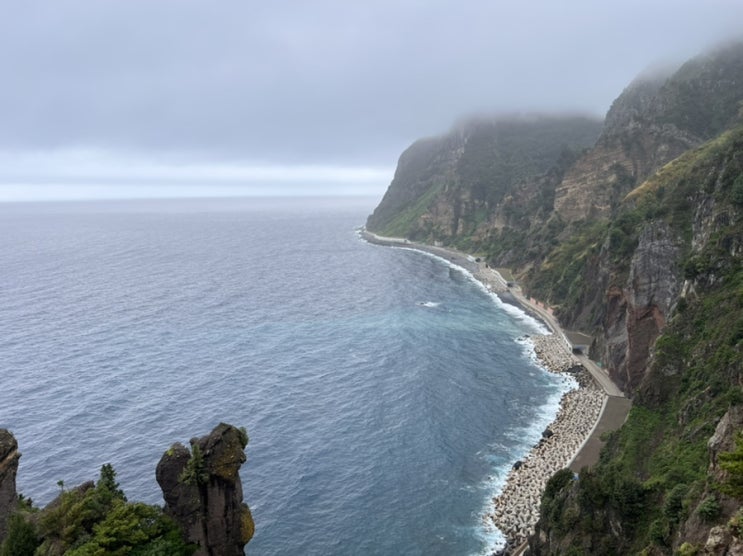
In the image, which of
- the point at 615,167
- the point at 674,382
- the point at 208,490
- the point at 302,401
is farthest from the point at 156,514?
the point at 615,167

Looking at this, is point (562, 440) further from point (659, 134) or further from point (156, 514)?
point (659, 134)

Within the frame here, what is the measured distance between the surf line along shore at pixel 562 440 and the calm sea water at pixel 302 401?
216 cm

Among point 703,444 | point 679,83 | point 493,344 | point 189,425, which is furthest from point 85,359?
point 679,83

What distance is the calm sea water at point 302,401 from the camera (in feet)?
211

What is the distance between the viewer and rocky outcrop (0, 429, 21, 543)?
38812 mm

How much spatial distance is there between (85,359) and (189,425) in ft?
129

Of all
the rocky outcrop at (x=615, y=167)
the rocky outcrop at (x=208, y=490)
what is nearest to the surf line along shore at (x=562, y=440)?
the rocky outcrop at (x=208, y=490)

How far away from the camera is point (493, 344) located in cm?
12119

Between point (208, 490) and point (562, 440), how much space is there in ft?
180

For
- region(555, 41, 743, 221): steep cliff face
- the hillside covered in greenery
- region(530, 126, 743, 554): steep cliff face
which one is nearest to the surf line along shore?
the hillside covered in greenery

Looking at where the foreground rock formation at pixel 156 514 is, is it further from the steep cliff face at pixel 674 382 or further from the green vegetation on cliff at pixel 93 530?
the steep cliff face at pixel 674 382

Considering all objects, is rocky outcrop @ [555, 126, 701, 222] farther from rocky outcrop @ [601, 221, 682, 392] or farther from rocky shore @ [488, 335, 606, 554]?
rocky shore @ [488, 335, 606, 554]

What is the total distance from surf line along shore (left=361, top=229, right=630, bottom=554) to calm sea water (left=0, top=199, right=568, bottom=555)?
2.16 metres

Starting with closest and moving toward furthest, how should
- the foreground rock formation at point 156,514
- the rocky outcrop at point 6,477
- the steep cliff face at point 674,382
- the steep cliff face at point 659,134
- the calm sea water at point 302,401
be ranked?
1. the foreground rock formation at point 156,514
2. the steep cliff face at point 674,382
3. the rocky outcrop at point 6,477
4. the calm sea water at point 302,401
5. the steep cliff face at point 659,134
